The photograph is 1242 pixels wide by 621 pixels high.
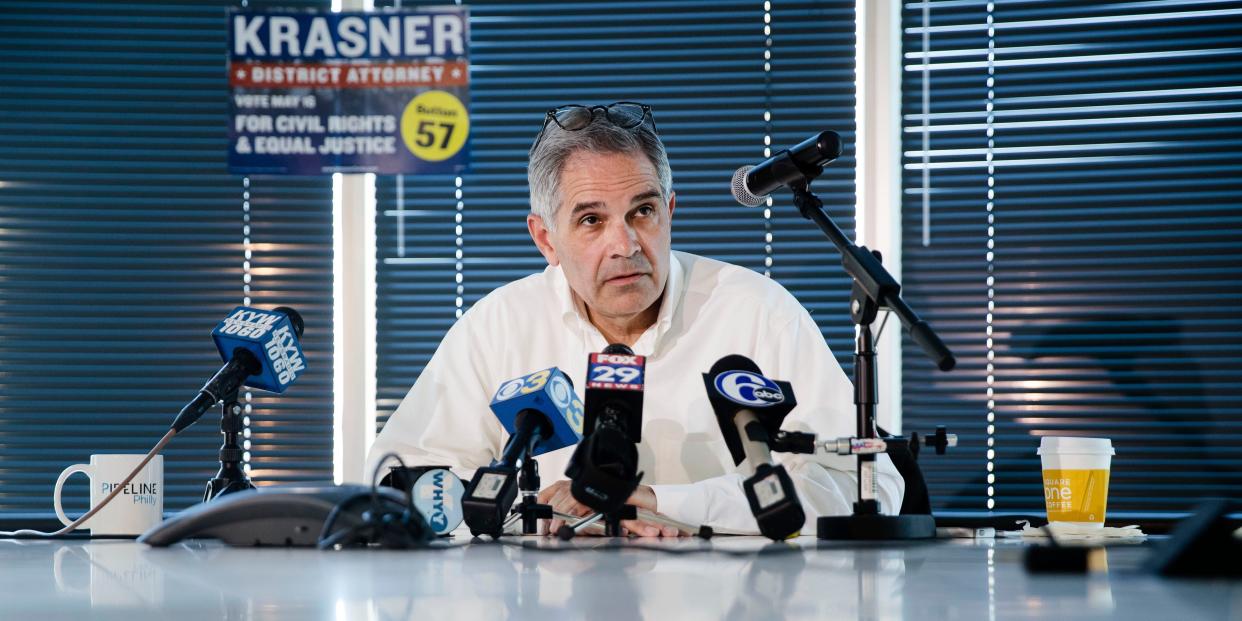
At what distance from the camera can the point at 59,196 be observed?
3461mm

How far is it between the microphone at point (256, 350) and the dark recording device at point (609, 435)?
0.58 m

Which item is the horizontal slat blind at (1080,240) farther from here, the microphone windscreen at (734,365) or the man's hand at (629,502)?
the microphone windscreen at (734,365)

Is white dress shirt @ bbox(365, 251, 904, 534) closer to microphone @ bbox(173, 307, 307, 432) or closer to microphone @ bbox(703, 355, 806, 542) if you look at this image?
microphone @ bbox(173, 307, 307, 432)

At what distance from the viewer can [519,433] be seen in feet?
3.90

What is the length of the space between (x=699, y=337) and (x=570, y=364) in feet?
0.87

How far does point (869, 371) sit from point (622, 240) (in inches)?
33.2

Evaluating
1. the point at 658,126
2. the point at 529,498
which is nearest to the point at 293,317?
the point at 529,498

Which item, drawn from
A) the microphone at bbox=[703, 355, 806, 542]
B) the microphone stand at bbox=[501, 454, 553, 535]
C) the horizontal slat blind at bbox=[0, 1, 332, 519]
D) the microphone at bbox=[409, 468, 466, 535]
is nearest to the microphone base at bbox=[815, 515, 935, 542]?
the microphone at bbox=[703, 355, 806, 542]

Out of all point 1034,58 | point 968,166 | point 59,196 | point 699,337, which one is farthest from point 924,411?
point 59,196

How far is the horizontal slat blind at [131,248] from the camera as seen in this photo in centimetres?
340

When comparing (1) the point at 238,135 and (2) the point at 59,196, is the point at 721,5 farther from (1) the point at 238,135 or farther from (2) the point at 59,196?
(2) the point at 59,196

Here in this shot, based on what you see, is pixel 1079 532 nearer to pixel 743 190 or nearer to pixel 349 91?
pixel 743 190

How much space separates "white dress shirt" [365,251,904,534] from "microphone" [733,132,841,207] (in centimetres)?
54

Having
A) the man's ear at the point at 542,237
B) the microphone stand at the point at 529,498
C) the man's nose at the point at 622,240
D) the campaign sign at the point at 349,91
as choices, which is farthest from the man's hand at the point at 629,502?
the campaign sign at the point at 349,91
